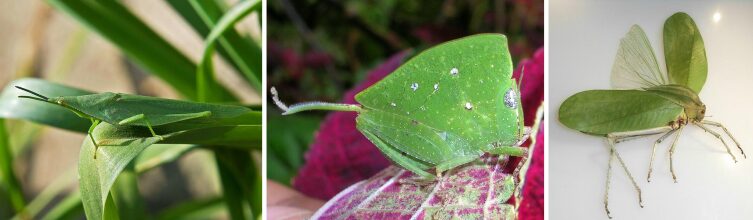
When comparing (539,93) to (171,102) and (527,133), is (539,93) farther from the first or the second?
(171,102)

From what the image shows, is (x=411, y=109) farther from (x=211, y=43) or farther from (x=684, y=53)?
(x=684, y=53)

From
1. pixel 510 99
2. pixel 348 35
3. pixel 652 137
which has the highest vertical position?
pixel 348 35

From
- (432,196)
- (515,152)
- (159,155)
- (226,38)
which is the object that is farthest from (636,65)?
(159,155)

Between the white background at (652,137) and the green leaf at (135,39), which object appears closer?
the green leaf at (135,39)

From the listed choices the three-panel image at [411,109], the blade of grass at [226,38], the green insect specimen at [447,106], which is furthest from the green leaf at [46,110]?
the green insect specimen at [447,106]

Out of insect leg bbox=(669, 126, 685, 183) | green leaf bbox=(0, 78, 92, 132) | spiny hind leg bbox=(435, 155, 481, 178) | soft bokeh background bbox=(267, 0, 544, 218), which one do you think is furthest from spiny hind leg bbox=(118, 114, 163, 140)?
insect leg bbox=(669, 126, 685, 183)

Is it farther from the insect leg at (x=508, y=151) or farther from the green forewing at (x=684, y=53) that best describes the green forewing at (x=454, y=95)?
the green forewing at (x=684, y=53)

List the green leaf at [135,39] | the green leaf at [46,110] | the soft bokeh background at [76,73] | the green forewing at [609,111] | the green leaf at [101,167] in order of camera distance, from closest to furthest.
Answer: the green leaf at [101,167], the green leaf at [46,110], the green leaf at [135,39], the green forewing at [609,111], the soft bokeh background at [76,73]
